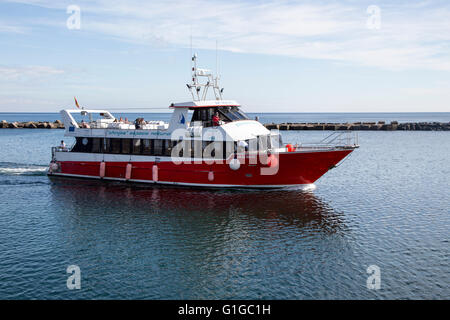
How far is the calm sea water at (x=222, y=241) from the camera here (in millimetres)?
13641

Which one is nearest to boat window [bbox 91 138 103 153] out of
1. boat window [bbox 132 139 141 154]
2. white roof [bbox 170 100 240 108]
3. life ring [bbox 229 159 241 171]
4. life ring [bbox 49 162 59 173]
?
boat window [bbox 132 139 141 154]

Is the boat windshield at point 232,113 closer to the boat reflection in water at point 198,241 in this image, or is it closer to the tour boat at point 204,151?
the tour boat at point 204,151

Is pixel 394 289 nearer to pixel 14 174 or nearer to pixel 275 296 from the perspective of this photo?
pixel 275 296

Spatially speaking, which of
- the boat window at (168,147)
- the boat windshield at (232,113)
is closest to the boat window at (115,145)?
the boat window at (168,147)

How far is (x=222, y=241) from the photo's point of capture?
1786 cm

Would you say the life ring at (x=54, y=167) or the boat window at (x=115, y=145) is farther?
the life ring at (x=54, y=167)

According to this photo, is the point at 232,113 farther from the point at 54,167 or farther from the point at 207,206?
the point at 54,167

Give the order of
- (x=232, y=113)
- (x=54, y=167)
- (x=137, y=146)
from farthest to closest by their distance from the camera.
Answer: (x=54, y=167) < (x=137, y=146) < (x=232, y=113)

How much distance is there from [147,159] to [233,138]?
715 centimetres

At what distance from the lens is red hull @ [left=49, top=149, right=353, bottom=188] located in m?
24.3

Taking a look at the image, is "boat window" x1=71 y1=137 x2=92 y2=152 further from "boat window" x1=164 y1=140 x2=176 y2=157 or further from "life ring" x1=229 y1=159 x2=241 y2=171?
"life ring" x1=229 y1=159 x2=241 y2=171

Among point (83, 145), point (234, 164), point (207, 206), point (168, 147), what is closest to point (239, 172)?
point (234, 164)

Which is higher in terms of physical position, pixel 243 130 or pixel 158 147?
pixel 243 130

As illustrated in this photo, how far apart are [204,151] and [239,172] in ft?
8.94
